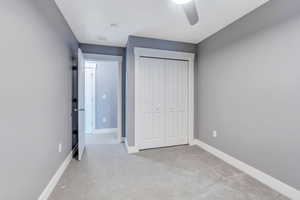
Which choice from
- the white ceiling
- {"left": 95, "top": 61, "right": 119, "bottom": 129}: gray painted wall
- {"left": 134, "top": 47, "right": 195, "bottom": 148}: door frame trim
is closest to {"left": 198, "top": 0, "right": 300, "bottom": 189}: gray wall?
the white ceiling

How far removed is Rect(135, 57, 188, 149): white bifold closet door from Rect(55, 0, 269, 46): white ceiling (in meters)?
0.63

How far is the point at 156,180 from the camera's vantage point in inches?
86.0

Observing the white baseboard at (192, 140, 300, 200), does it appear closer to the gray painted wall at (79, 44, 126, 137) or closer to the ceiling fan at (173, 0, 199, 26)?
the ceiling fan at (173, 0, 199, 26)

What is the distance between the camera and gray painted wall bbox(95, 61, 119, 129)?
196 inches

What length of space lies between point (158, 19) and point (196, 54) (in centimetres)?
150

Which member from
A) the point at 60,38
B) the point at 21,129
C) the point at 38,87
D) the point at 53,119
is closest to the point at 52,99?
the point at 53,119

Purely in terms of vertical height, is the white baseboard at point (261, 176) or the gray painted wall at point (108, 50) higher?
the gray painted wall at point (108, 50)

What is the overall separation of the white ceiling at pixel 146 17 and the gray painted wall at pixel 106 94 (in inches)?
66.2

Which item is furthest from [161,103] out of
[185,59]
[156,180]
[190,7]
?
[190,7]

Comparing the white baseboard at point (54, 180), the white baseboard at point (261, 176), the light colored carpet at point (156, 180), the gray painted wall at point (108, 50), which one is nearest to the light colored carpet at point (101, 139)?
the gray painted wall at point (108, 50)

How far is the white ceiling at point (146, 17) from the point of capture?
212 cm

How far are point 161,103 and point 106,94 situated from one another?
7.51 ft

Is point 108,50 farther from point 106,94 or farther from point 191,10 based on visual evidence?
point 191,10

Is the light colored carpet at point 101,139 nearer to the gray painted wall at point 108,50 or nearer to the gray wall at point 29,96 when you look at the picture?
the gray painted wall at point 108,50
